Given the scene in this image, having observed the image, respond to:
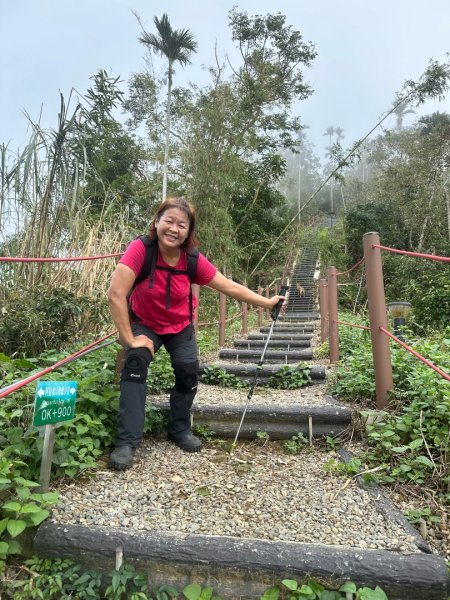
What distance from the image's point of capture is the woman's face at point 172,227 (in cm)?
188

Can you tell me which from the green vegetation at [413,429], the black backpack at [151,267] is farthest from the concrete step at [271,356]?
the black backpack at [151,267]

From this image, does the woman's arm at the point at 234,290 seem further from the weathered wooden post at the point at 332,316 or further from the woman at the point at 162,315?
the weathered wooden post at the point at 332,316

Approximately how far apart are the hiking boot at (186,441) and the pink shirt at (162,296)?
19.8 inches

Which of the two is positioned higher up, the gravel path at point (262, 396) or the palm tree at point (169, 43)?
the palm tree at point (169, 43)

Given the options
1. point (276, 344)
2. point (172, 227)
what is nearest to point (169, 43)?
point (276, 344)

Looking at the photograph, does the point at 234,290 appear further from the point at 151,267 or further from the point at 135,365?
the point at 135,365

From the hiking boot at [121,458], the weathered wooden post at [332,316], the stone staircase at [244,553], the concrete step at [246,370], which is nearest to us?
the stone staircase at [244,553]

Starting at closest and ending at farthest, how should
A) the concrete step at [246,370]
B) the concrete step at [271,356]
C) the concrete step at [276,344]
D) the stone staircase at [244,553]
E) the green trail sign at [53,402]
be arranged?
the stone staircase at [244,553] < the green trail sign at [53,402] < the concrete step at [246,370] < the concrete step at [271,356] < the concrete step at [276,344]

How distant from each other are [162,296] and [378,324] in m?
1.07

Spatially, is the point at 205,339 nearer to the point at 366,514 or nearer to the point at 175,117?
the point at 366,514

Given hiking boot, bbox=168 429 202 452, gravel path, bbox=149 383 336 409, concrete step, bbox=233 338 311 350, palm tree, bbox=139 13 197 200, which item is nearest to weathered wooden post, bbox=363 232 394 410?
gravel path, bbox=149 383 336 409

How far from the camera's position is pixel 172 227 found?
73.6 inches

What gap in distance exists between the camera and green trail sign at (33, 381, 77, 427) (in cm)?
133

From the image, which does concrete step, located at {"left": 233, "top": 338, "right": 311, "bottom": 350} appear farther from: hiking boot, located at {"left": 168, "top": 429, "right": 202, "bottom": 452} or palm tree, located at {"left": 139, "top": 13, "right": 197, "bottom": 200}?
palm tree, located at {"left": 139, "top": 13, "right": 197, "bottom": 200}
